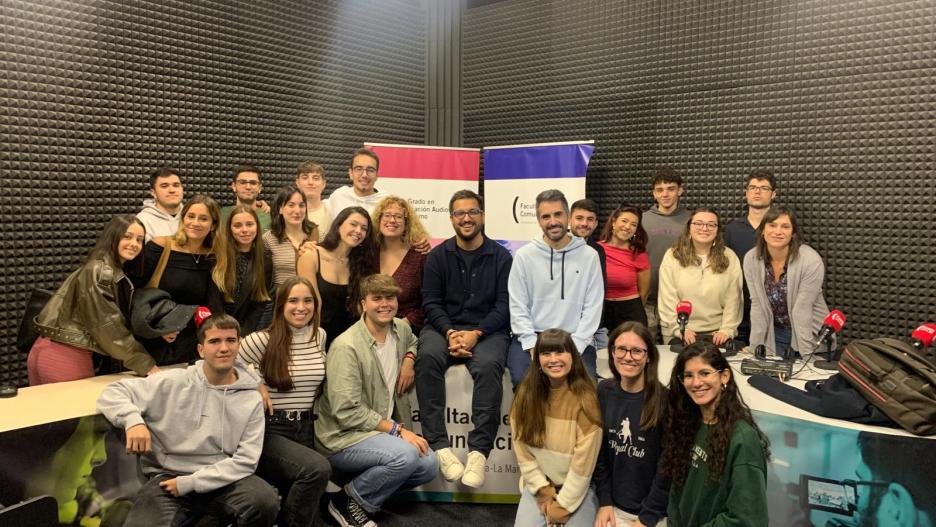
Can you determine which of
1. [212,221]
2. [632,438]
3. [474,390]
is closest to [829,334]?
[632,438]

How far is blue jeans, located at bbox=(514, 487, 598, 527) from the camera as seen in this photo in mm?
3162

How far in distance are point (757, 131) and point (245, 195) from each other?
393cm

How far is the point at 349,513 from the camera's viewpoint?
140 inches

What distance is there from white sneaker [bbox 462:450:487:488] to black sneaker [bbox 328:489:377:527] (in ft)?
1.72

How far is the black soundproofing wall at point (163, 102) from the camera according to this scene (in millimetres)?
4570

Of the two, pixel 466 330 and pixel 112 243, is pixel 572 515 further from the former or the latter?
pixel 112 243

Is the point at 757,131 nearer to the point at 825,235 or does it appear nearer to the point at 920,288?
the point at 825,235

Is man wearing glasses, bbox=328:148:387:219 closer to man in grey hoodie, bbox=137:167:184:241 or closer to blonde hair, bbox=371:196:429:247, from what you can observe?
blonde hair, bbox=371:196:429:247

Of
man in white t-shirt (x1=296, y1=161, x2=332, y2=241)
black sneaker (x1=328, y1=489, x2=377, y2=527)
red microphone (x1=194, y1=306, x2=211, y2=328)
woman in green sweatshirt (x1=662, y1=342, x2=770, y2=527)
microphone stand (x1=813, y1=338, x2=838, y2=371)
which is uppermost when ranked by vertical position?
man in white t-shirt (x1=296, y1=161, x2=332, y2=241)

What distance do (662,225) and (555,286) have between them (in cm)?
162

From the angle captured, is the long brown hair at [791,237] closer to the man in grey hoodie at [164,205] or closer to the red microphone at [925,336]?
the red microphone at [925,336]

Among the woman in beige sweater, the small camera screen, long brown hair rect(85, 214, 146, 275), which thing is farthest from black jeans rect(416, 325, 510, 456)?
long brown hair rect(85, 214, 146, 275)

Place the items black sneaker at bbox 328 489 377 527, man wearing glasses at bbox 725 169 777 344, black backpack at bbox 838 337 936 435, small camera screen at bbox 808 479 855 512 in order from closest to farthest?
black backpack at bbox 838 337 936 435
small camera screen at bbox 808 479 855 512
black sneaker at bbox 328 489 377 527
man wearing glasses at bbox 725 169 777 344

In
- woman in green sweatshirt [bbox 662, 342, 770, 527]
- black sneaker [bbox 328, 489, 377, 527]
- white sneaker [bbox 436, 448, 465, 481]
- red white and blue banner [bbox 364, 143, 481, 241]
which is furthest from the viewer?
red white and blue banner [bbox 364, 143, 481, 241]
